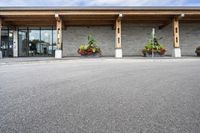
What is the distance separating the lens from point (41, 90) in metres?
5.85

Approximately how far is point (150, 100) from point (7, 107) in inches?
106

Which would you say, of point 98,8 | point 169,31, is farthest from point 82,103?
point 169,31

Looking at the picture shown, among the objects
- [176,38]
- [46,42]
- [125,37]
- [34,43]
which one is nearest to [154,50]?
[176,38]

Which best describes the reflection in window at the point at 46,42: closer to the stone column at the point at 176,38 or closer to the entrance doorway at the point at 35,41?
the entrance doorway at the point at 35,41

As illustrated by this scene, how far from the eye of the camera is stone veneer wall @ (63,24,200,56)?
1062 inches

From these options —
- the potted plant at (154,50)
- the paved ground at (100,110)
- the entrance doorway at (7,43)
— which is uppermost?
the entrance doorway at (7,43)

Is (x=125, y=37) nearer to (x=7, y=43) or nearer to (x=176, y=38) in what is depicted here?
(x=176, y=38)

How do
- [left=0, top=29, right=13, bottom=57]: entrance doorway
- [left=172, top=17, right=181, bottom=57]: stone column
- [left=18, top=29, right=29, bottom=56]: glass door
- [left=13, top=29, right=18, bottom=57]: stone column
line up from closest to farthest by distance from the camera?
[left=172, top=17, right=181, bottom=57]: stone column
[left=13, top=29, right=18, bottom=57]: stone column
[left=0, top=29, right=13, bottom=57]: entrance doorway
[left=18, top=29, right=29, bottom=56]: glass door

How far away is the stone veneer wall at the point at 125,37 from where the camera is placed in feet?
88.5

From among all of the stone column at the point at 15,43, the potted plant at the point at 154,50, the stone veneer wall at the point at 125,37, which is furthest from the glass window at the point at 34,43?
the potted plant at the point at 154,50

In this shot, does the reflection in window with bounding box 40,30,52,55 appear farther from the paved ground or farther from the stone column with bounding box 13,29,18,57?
the paved ground

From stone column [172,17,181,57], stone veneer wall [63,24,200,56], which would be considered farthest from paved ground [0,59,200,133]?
stone veneer wall [63,24,200,56]

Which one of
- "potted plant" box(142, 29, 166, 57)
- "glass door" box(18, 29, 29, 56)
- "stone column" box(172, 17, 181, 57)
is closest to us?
"stone column" box(172, 17, 181, 57)

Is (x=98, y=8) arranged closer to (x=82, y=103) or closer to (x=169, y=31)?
(x=169, y=31)
